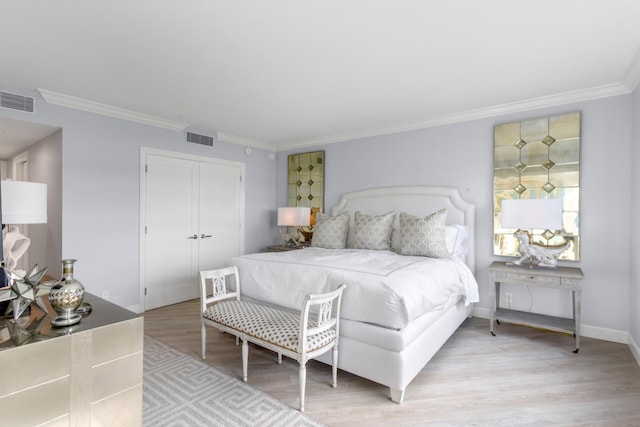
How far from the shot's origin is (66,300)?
1.27 m

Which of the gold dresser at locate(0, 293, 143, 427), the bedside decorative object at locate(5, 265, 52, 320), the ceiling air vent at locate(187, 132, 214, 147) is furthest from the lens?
the ceiling air vent at locate(187, 132, 214, 147)

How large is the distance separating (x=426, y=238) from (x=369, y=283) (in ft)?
4.59

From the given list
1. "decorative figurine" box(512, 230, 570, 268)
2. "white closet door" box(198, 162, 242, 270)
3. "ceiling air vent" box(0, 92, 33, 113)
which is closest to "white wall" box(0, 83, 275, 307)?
"ceiling air vent" box(0, 92, 33, 113)

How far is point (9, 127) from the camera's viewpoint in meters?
3.38

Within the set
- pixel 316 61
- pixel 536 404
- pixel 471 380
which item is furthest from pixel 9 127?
pixel 536 404

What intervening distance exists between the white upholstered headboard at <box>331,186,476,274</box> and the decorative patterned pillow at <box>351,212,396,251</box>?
36 centimetres

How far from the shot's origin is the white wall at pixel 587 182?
9.76 feet

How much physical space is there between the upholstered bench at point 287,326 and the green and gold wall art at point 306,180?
2659mm

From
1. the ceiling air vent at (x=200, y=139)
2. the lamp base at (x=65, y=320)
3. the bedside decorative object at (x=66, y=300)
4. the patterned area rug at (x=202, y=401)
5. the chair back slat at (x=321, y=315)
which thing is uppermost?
the ceiling air vent at (x=200, y=139)

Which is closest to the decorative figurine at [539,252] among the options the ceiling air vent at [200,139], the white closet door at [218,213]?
the white closet door at [218,213]

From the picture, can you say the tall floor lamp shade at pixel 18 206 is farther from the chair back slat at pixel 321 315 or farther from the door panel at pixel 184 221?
the door panel at pixel 184 221

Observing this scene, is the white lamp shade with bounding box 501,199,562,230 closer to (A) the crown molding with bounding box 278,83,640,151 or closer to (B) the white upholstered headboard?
(B) the white upholstered headboard

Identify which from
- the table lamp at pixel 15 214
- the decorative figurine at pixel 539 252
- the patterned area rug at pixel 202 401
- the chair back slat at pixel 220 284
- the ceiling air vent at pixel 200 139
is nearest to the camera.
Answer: the table lamp at pixel 15 214

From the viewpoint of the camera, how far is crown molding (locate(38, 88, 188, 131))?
3203 millimetres
